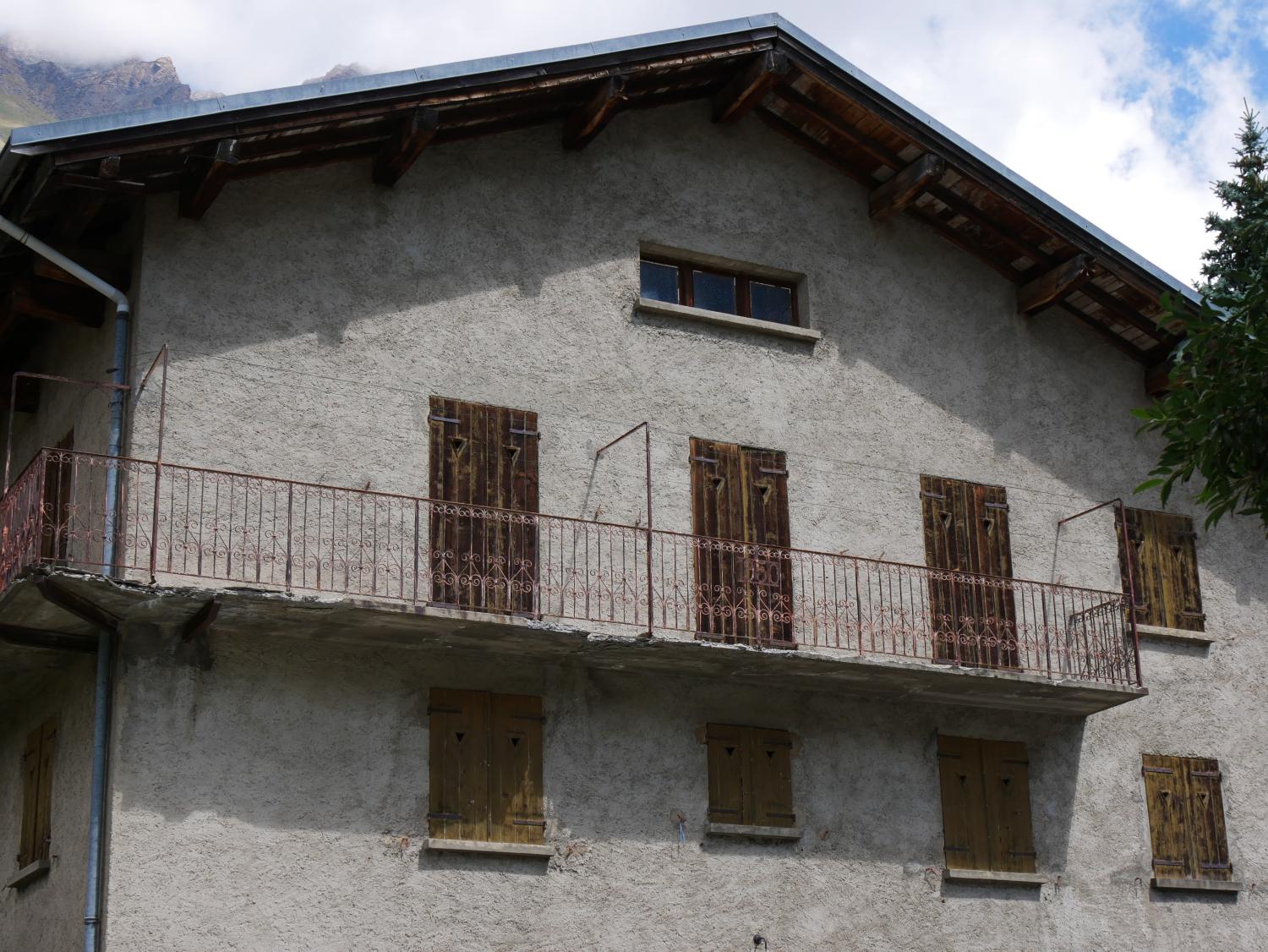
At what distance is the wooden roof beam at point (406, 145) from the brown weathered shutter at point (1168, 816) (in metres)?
9.68

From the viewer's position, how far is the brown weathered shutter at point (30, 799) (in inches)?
Answer: 596

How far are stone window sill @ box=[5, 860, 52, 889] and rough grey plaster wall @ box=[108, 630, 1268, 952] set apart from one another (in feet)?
5.13

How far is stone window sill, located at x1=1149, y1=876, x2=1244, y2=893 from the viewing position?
57.9 feet

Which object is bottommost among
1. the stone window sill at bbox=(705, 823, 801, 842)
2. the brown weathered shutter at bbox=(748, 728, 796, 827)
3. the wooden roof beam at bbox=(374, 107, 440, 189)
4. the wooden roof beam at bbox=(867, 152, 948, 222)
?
the stone window sill at bbox=(705, 823, 801, 842)

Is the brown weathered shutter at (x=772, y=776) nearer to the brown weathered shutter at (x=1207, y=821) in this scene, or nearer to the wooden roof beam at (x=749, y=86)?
the brown weathered shutter at (x=1207, y=821)

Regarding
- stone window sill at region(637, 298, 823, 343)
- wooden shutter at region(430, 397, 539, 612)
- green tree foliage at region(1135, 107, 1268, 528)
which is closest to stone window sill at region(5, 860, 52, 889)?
wooden shutter at region(430, 397, 539, 612)

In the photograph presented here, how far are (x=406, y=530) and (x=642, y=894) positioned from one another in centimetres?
378

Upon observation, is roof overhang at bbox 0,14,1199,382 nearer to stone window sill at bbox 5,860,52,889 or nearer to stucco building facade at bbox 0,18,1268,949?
stucco building facade at bbox 0,18,1268,949

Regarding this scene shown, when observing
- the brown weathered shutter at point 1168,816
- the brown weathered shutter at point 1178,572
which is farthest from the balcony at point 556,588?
the brown weathered shutter at point 1168,816

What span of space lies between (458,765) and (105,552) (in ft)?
11.2

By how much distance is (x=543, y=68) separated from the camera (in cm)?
1612

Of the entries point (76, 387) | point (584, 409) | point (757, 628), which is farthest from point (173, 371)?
point (757, 628)

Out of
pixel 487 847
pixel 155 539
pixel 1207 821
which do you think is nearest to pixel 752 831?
pixel 487 847

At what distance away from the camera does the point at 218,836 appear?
1368 centimetres
